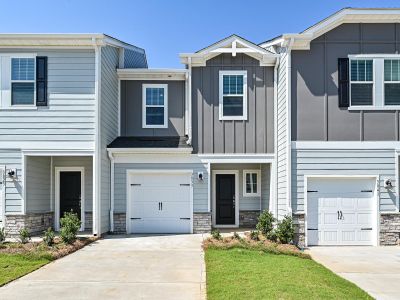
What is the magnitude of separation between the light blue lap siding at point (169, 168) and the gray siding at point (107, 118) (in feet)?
0.91

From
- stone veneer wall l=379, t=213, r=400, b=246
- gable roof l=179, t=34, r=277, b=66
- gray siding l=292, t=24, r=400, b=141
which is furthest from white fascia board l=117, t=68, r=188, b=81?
stone veneer wall l=379, t=213, r=400, b=246

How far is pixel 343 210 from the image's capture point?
12.2m

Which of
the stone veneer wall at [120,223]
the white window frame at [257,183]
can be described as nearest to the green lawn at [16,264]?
the stone veneer wall at [120,223]

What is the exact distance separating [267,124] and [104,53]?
5388 mm

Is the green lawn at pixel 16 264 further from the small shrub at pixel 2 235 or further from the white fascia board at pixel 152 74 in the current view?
the white fascia board at pixel 152 74

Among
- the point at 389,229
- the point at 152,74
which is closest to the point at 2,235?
the point at 152,74

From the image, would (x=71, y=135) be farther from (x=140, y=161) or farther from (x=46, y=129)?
(x=140, y=161)

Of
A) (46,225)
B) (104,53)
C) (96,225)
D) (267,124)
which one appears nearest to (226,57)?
(267,124)

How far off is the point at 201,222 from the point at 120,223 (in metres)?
2.51

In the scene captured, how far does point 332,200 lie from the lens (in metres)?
12.2

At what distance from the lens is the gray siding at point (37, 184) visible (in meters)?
13.0

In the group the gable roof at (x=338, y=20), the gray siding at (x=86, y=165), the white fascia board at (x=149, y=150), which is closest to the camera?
the gable roof at (x=338, y=20)

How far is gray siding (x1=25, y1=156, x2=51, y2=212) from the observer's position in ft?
42.8

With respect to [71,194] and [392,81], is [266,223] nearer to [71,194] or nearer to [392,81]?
[392,81]
